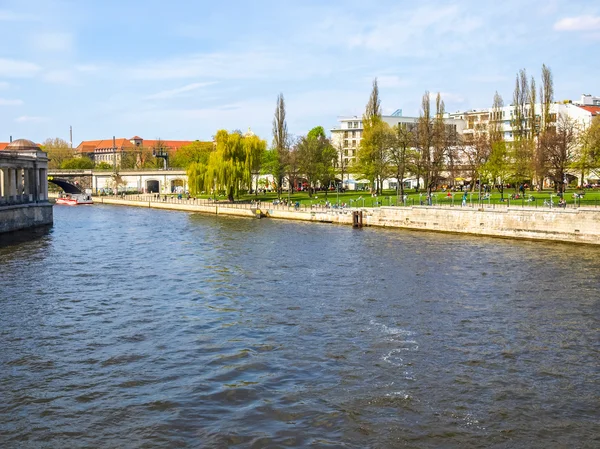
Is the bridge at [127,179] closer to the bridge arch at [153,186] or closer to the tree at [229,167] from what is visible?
the bridge arch at [153,186]

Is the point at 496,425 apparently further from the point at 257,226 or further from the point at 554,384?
the point at 257,226

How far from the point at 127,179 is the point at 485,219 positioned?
11023 centimetres

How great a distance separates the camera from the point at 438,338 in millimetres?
24828

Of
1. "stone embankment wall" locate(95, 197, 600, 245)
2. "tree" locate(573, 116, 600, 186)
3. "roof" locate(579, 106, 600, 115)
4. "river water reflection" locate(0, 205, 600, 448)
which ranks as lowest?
"river water reflection" locate(0, 205, 600, 448)

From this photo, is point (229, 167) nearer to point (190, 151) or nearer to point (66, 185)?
point (190, 151)

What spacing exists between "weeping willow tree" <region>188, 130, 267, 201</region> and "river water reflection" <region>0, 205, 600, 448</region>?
51.1 m

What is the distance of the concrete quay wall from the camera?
65.3 meters

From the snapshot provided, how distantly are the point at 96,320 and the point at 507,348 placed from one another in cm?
1678

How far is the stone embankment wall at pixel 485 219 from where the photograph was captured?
5091 centimetres

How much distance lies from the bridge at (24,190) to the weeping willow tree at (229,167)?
23667 mm

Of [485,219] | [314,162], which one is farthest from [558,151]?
[314,162]

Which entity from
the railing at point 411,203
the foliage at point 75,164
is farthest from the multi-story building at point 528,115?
the foliage at point 75,164

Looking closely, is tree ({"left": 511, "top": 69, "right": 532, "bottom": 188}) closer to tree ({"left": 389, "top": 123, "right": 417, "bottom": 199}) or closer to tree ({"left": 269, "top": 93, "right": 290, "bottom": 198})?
tree ({"left": 389, "top": 123, "right": 417, "bottom": 199})

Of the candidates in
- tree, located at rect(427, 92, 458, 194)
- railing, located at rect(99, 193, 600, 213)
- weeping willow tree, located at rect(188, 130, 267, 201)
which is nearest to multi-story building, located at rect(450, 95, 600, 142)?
tree, located at rect(427, 92, 458, 194)
